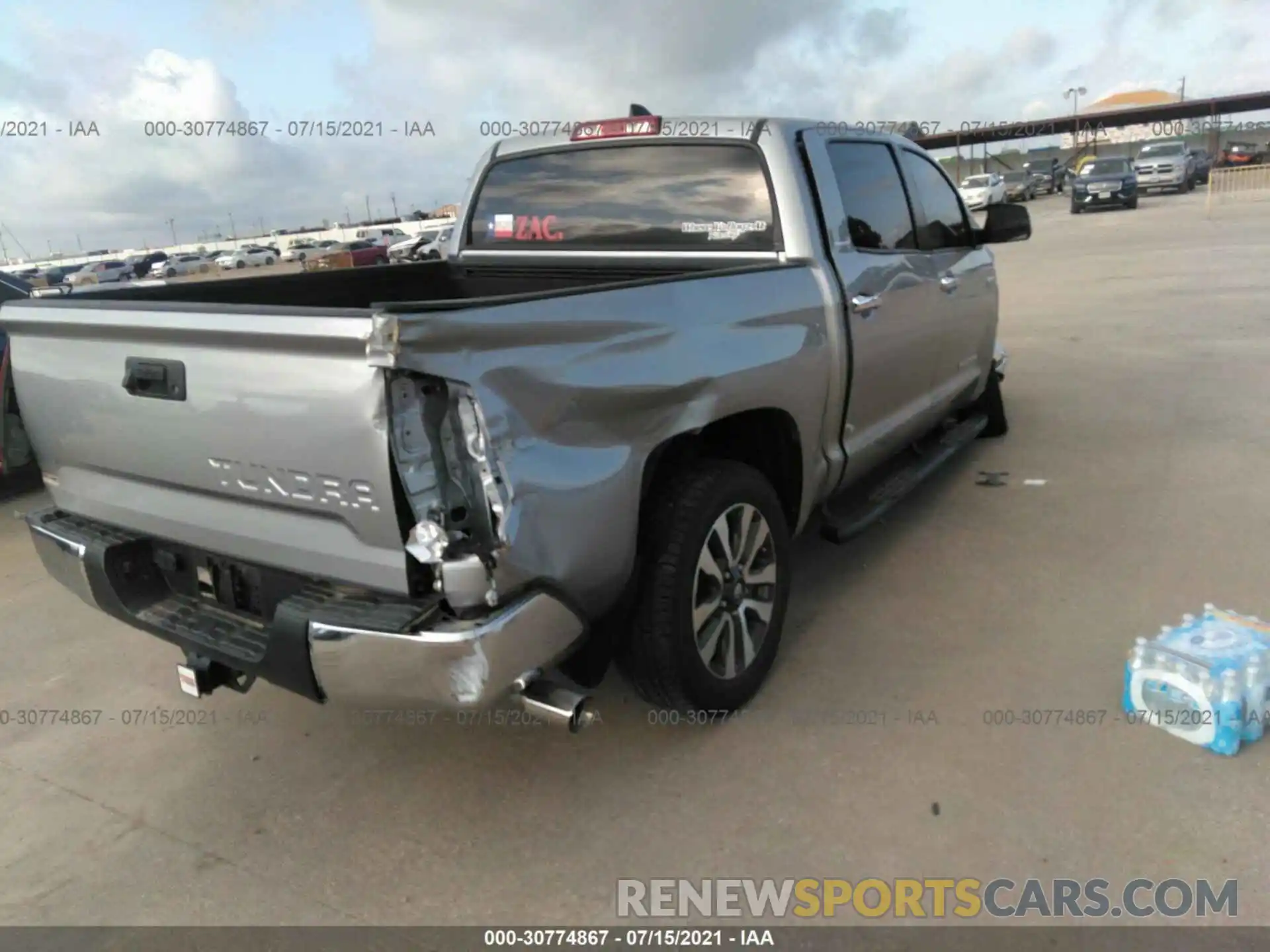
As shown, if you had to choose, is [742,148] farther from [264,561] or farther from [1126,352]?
[1126,352]

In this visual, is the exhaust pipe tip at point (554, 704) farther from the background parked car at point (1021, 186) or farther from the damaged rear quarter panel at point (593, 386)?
the background parked car at point (1021, 186)

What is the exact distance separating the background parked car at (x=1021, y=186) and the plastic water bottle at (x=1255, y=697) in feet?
129

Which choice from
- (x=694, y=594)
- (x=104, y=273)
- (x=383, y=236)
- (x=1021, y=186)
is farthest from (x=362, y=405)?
(x=383, y=236)

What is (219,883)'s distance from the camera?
2572 millimetres

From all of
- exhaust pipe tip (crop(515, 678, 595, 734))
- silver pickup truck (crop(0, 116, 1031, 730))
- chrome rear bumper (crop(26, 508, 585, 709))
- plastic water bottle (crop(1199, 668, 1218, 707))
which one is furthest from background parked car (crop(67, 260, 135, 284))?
plastic water bottle (crop(1199, 668, 1218, 707))

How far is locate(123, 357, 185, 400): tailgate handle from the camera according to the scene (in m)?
2.46

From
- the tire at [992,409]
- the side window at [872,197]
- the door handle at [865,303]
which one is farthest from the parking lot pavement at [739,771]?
the side window at [872,197]

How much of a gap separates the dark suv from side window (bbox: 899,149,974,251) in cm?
2504

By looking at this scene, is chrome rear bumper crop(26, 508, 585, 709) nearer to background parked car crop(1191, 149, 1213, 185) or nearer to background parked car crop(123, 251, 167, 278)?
background parked car crop(1191, 149, 1213, 185)

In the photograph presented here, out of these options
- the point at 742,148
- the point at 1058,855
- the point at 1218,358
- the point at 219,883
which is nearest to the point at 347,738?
the point at 219,883

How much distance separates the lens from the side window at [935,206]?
462 centimetres

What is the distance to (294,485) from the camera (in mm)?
2320

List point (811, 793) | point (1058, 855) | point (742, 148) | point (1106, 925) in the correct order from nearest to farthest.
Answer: point (1106, 925)
point (1058, 855)
point (811, 793)
point (742, 148)
